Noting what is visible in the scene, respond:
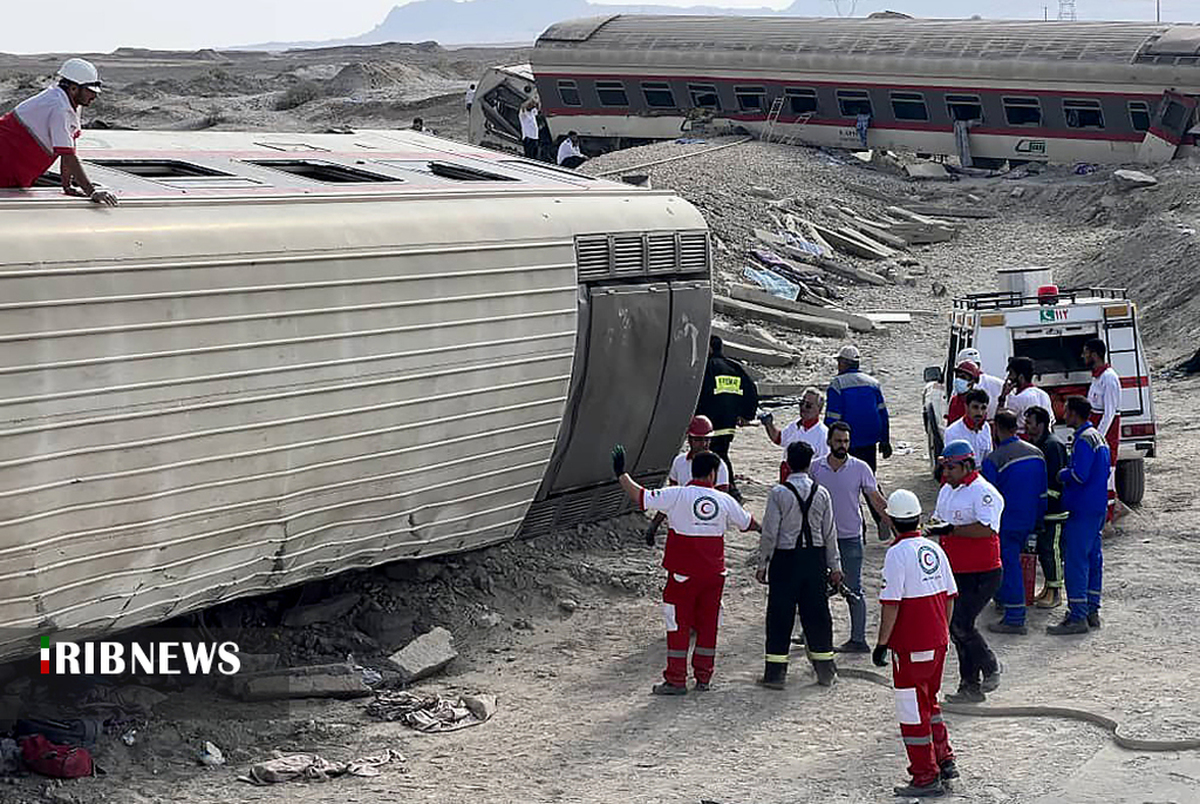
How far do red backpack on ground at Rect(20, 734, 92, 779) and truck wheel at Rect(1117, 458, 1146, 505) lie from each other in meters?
8.62

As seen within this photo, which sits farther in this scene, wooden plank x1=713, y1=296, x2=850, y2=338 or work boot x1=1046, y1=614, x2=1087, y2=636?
wooden plank x1=713, y1=296, x2=850, y2=338

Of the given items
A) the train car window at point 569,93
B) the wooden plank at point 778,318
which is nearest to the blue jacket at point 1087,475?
the wooden plank at point 778,318

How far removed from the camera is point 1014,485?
10875 millimetres

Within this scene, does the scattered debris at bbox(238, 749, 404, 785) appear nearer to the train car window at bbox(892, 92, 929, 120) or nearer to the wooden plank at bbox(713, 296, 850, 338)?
the wooden plank at bbox(713, 296, 850, 338)

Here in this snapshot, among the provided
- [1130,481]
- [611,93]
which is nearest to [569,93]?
[611,93]

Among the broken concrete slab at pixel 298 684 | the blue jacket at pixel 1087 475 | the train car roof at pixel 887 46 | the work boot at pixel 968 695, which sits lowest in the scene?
the work boot at pixel 968 695

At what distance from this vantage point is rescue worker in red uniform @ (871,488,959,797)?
333 inches

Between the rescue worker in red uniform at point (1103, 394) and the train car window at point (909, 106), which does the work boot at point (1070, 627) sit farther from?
the train car window at point (909, 106)

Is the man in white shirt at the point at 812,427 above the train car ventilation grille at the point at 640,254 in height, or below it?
below

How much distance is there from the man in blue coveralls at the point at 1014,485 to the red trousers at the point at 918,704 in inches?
101

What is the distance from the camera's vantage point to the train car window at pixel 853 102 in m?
34.7

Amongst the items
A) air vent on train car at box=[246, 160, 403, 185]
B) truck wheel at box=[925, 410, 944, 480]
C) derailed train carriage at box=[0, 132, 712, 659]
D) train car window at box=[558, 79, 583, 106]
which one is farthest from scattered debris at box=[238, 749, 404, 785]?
train car window at box=[558, 79, 583, 106]

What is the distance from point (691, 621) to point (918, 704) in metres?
1.95

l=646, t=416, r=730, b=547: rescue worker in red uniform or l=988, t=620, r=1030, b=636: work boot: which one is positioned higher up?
l=646, t=416, r=730, b=547: rescue worker in red uniform
